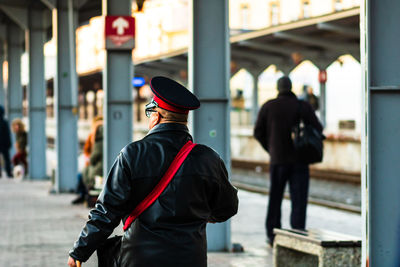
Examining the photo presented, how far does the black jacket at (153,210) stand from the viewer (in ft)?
11.5

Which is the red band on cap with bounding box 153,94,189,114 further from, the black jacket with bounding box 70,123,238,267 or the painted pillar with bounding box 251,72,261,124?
the painted pillar with bounding box 251,72,261,124

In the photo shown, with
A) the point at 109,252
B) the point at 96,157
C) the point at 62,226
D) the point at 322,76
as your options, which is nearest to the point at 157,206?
the point at 109,252

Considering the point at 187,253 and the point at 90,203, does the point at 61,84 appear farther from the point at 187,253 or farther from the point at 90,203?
the point at 187,253

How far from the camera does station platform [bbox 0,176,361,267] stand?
26.0 feet

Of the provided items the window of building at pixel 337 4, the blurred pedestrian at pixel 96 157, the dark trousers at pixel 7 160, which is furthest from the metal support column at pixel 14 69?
the window of building at pixel 337 4

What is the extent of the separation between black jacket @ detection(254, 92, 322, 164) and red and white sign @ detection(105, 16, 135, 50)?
125 inches

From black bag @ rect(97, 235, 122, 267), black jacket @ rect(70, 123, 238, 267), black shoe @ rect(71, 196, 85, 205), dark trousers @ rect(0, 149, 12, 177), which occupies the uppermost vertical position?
black jacket @ rect(70, 123, 238, 267)

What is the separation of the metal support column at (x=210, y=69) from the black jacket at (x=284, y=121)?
569 mm

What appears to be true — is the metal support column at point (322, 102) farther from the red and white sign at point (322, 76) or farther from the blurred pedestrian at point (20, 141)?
the blurred pedestrian at point (20, 141)

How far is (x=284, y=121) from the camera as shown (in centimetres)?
854

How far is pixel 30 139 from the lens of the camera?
63.7ft

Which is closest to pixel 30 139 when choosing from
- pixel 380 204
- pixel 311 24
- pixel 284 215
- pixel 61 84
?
pixel 61 84

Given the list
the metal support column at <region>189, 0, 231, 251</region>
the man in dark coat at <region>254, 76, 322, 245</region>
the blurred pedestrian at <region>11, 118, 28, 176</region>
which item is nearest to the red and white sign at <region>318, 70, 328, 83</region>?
the blurred pedestrian at <region>11, 118, 28, 176</region>

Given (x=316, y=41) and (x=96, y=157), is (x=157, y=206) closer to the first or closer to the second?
(x=96, y=157)
